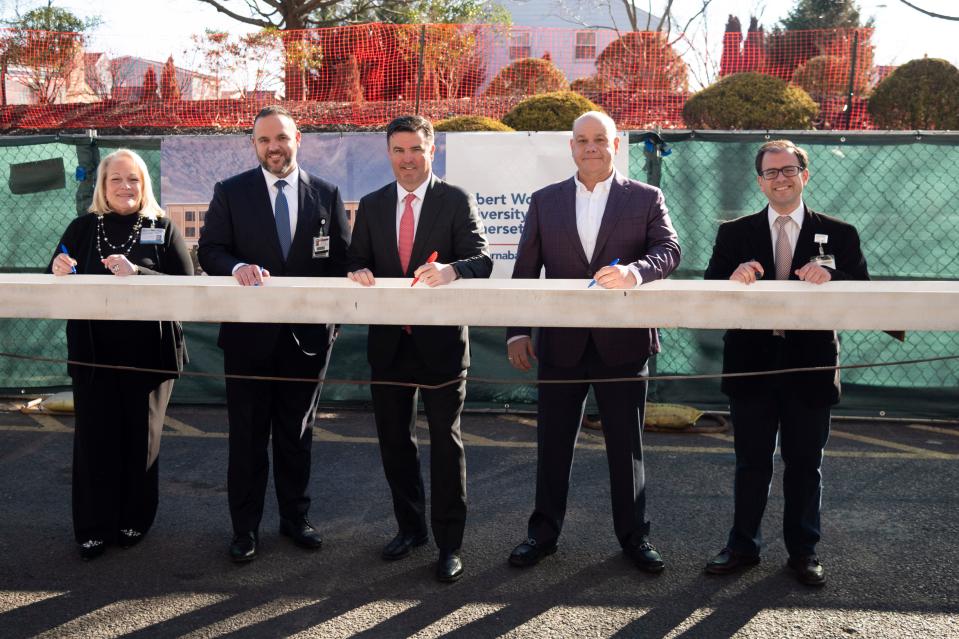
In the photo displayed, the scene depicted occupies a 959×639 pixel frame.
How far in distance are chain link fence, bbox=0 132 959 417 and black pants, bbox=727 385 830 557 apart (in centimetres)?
303

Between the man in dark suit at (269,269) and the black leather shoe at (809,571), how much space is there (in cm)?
220

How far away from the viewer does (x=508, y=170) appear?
6.85m

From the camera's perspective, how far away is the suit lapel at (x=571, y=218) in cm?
410

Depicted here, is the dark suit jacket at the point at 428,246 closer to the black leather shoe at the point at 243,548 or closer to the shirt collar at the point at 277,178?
the shirt collar at the point at 277,178

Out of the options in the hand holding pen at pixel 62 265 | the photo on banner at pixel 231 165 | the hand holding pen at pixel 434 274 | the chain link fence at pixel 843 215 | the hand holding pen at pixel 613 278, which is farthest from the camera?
the photo on banner at pixel 231 165

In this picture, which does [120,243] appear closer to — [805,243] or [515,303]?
[515,303]

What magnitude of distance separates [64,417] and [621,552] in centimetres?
476

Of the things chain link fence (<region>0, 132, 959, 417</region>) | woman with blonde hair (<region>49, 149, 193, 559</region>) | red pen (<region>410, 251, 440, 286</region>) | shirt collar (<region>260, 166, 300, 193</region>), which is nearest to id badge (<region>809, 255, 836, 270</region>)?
red pen (<region>410, 251, 440, 286</region>)

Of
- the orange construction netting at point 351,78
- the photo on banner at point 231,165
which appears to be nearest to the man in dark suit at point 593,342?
the photo on banner at point 231,165

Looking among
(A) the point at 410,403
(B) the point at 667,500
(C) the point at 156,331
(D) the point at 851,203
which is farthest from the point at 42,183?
(D) the point at 851,203

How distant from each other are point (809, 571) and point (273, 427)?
2550 millimetres

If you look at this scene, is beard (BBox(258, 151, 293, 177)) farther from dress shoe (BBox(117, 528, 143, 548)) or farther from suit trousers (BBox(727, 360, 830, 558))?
suit trousers (BBox(727, 360, 830, 558))

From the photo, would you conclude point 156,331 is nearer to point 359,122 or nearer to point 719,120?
point 719,120

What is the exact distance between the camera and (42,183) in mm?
7465
